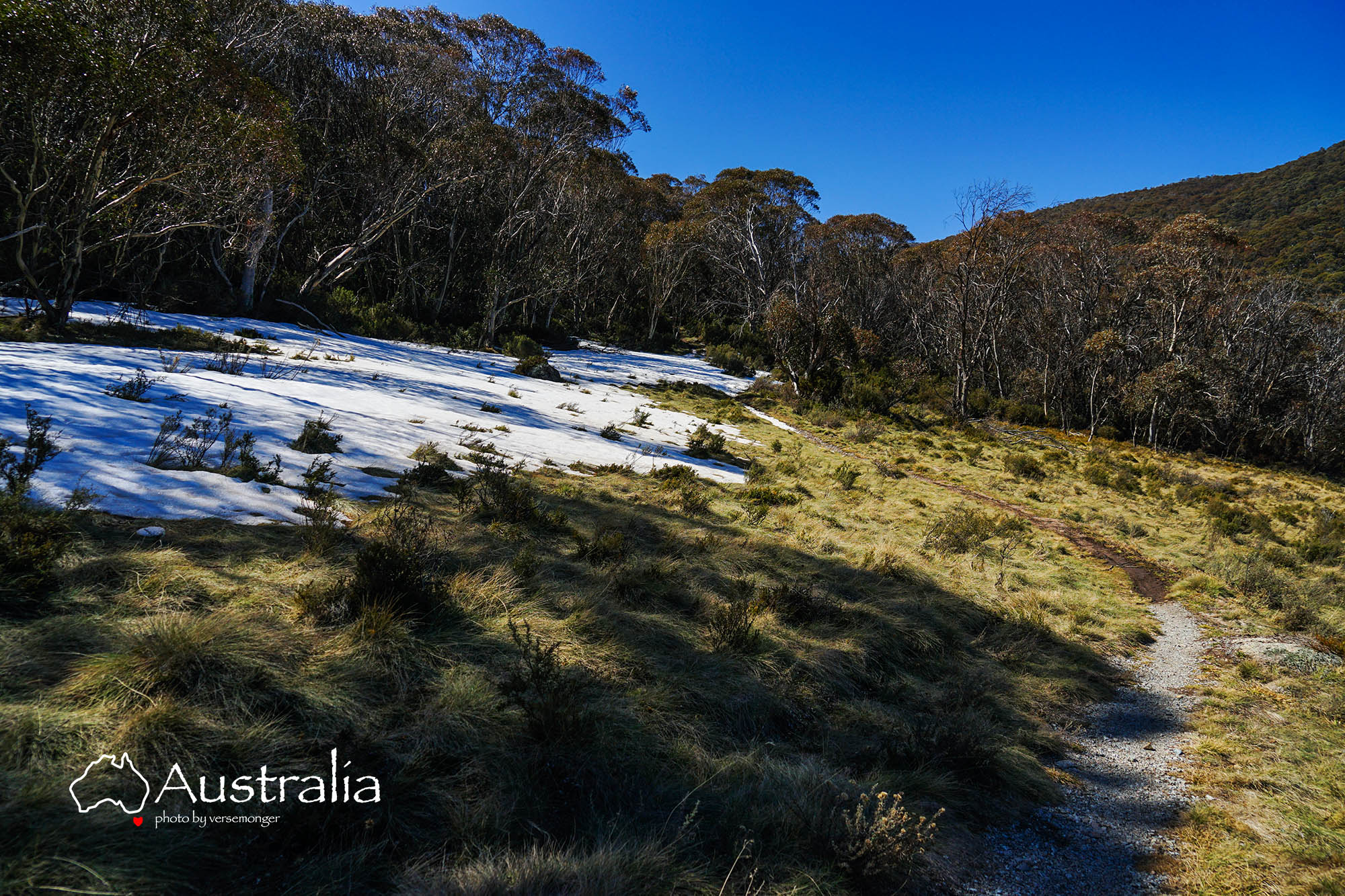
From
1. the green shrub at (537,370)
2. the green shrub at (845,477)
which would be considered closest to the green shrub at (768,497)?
the green shrub at (845,477)

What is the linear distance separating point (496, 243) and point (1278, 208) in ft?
233

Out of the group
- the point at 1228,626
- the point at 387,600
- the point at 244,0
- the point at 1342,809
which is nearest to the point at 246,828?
the point at 387,600

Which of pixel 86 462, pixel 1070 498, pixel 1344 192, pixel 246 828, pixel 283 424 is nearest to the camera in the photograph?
pixel 246 828

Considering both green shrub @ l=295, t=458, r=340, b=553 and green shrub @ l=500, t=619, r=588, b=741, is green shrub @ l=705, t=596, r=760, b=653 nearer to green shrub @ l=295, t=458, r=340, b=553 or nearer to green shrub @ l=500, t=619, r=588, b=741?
green shrub @ l=500, t=619, r=588, b=741

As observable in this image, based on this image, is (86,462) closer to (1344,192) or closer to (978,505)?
(978,505)

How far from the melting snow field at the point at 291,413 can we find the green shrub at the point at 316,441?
0.34ft

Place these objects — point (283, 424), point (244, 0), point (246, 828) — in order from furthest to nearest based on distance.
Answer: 1. point (244, 0)
2. point (283, 424)
3. point (246, 828)

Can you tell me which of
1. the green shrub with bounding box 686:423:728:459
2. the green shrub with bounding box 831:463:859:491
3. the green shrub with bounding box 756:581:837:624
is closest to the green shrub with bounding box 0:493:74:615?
the green shrub with bounding box 756:581:837:624

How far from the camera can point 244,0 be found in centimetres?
1606

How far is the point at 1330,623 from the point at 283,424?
12416mm

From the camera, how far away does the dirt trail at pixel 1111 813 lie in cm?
254

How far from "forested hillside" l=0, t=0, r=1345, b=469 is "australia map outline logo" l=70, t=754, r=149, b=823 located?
11142 mm

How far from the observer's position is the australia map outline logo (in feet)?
5.62

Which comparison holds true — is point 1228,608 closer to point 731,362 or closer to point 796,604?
point 796,604
